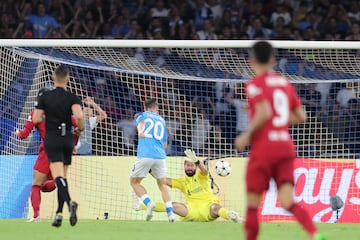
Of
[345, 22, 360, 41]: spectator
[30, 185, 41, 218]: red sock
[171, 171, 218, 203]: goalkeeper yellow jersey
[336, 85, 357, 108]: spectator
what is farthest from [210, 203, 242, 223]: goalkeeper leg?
[345, 22, 360, 41]: spectator

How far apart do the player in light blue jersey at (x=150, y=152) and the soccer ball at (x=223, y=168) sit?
125 centimetres

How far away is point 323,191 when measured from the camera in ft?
54.5

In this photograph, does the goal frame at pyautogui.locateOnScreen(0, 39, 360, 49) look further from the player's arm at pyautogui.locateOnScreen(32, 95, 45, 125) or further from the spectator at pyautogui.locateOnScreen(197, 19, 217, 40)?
the spectator at pyautogui.locateOnScreen(197, 19, 217, 40)

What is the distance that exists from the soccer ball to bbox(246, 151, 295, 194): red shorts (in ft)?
25.0

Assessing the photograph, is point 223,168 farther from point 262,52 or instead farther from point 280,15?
point 262,52

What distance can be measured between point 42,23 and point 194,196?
683 centimetres

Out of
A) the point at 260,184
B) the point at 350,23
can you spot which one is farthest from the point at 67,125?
the point at 350,23

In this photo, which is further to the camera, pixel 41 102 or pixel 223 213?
pixel 223 213

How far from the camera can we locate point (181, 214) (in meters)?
16.0

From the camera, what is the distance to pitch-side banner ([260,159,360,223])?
651 inches

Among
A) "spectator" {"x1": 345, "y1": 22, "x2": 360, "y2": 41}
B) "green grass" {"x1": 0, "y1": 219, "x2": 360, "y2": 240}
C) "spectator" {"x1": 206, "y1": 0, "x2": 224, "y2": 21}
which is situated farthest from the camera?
"spectator" {"x1": 206, "y1": 0, "x2": 224, "y2": 21}

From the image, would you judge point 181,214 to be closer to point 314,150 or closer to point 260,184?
point 314,150

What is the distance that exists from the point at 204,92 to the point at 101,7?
540 centimetres

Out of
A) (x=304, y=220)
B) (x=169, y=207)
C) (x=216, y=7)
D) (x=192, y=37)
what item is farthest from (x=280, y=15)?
(x=304, y=220)
